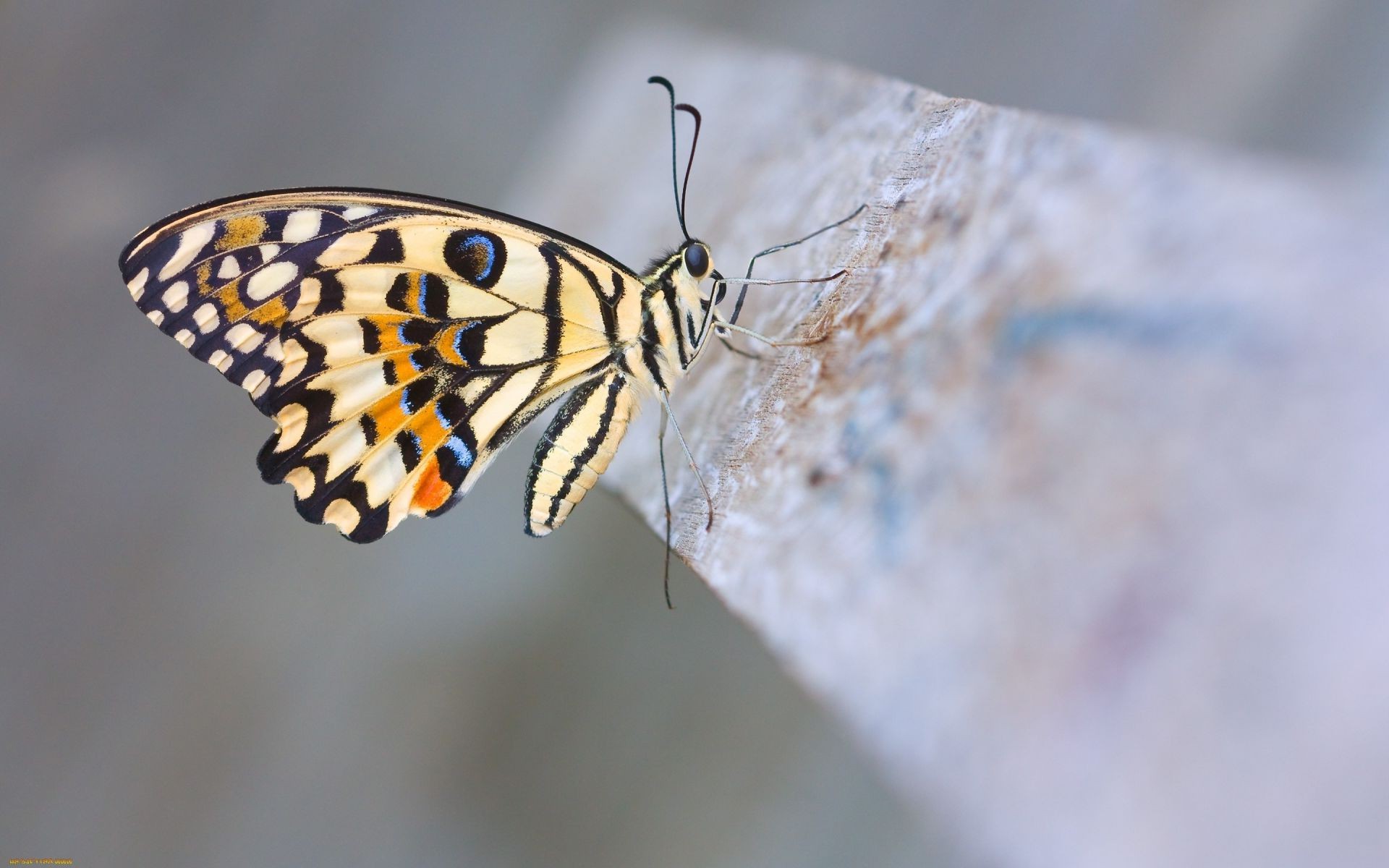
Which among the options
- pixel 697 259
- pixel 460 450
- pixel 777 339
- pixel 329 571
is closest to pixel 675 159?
pixel 697 259

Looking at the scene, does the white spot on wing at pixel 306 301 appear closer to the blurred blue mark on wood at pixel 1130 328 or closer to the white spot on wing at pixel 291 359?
the white spot on wing at pixel 291 359

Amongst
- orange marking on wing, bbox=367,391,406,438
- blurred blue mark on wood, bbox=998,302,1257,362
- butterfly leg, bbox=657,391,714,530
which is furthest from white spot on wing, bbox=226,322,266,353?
blurred blue mark on wood, bbox=998,302,1257,362

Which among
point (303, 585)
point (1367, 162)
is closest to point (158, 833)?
point (303, 585)

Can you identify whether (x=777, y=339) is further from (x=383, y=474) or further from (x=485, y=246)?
(x=383, y=474)

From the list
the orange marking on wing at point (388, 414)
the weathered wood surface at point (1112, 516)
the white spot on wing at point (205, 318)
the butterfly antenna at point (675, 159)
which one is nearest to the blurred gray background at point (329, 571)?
the butterfly antenna at point (675, 159)

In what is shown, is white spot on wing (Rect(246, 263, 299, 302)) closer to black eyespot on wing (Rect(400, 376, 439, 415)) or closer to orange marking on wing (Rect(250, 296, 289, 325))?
orange marking on wing (Rect(250, 296, 289, 325))

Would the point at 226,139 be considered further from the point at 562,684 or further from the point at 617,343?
the point at 562,684
